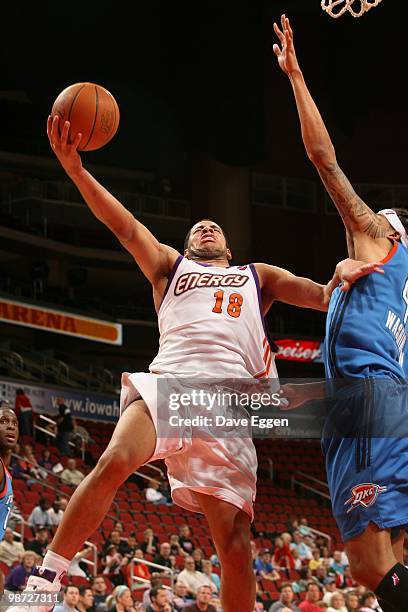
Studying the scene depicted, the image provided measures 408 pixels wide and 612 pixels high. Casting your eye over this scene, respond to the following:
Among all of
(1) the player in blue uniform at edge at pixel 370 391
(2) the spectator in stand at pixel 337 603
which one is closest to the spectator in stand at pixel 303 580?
(2) the spectator in stand at pixel 337 603

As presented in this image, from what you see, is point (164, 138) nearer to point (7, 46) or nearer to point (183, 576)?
point (7, 46)

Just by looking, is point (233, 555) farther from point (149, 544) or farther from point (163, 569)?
point (149, 544)

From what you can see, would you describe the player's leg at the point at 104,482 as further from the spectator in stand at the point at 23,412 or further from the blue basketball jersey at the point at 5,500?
the spectator in stand at the point at 23,412

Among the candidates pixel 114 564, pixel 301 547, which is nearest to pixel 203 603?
pixel 114 564

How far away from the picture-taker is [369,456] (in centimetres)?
384

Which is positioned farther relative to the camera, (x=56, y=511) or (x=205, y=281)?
(x=56, y=511)

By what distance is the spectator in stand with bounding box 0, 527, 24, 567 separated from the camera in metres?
10.6

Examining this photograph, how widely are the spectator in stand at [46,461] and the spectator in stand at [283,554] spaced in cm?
407

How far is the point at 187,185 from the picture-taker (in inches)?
1041

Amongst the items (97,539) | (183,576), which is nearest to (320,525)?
(97,539)

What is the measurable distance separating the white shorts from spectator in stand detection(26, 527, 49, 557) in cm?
671

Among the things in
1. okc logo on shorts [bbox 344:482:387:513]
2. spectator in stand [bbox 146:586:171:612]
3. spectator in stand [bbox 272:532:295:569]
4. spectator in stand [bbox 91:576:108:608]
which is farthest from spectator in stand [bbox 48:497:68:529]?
okc logo on shorts [bbox 344:482:387:513]

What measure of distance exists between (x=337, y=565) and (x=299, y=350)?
10.1 metres

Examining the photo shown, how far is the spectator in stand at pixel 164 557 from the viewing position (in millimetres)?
12461
